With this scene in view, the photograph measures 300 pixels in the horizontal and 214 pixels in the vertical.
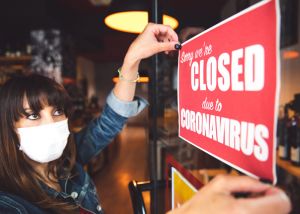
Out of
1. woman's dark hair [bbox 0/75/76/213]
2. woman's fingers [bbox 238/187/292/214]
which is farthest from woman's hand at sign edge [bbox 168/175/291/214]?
woman's dark hair [bbox 0/75/76/213]

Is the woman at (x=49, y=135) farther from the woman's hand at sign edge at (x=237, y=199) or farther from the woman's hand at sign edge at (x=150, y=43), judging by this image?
the woman's hand at sign edge at (x=237, y=199)

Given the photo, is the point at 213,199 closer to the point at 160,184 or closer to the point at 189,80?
the point at 189,80

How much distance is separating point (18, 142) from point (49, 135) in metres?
0.13

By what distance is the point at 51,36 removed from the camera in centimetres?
553

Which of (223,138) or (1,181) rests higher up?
(223,138)

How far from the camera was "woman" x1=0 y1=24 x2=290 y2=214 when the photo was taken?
3.23 feet

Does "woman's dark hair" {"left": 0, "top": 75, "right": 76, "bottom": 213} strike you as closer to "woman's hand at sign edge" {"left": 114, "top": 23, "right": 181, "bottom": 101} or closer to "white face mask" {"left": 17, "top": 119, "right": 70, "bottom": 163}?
"white face mask" {"left": 17, "top": 119, "right": 70, "bottom": 163}

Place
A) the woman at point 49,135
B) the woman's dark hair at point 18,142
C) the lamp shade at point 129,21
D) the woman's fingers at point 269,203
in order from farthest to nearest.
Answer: the lamp shade at point 129,21, the woman's dark hair at point 18,142, the woman at point 49,135, the woman's fingers at point 269,203

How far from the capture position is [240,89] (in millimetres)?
493

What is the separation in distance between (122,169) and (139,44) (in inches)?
189

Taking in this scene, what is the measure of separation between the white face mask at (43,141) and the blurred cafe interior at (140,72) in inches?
13.4

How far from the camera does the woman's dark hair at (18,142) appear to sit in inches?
42.9

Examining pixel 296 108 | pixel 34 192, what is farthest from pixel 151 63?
pixel 34 192

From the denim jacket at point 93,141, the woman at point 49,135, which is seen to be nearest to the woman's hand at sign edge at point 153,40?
the woman at point 49,135
